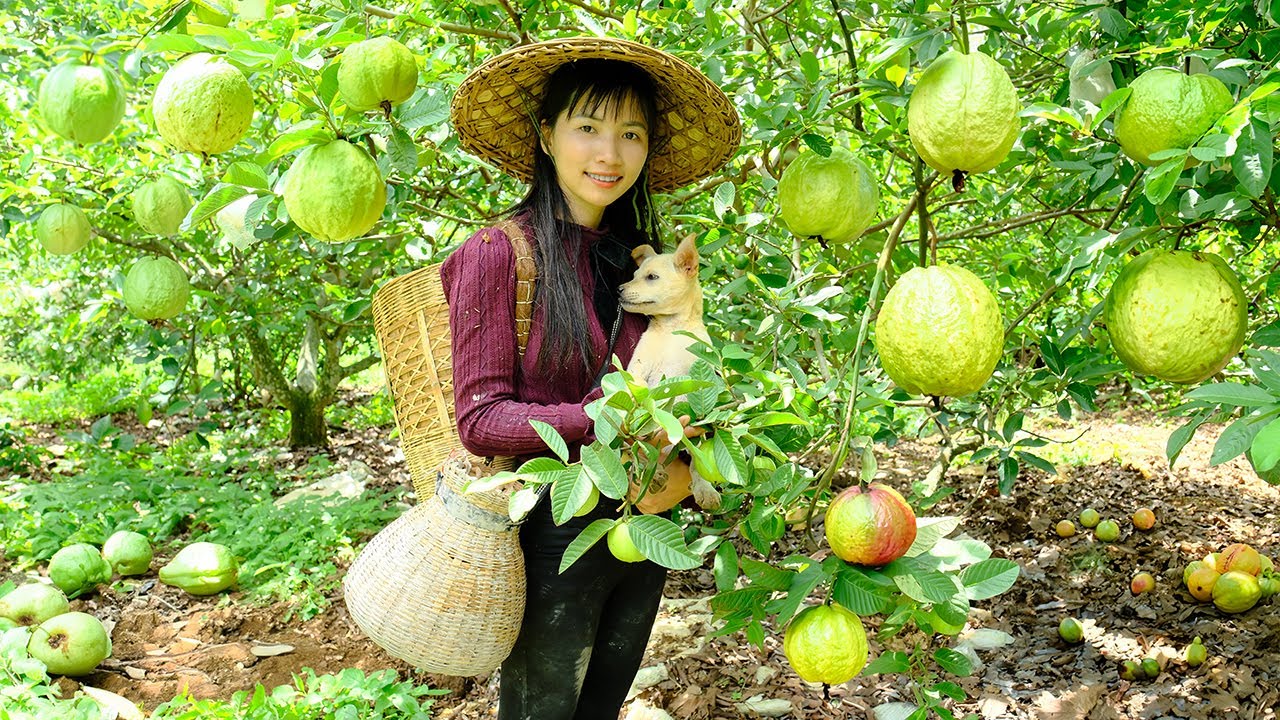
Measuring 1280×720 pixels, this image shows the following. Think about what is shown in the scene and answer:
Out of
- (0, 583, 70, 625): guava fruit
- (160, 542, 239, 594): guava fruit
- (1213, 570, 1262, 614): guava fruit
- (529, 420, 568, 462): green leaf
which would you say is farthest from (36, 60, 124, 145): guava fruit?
(1213, 570, 1262, 614): guava fruit

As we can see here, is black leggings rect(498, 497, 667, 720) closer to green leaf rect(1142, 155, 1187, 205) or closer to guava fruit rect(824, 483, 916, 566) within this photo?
guava fruit rect(824, 483, 916, 566)

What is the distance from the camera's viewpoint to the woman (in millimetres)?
1611

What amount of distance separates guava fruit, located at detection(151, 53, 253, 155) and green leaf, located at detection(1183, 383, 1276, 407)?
1178mm

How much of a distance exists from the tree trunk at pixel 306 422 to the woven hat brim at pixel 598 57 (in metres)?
4.15

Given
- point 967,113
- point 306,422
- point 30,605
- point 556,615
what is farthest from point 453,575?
point 306,422

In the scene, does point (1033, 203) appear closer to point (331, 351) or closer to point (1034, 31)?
point (1034, 31)

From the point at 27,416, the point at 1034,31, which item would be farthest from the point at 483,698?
the point at 27,416

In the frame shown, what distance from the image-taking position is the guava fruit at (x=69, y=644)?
9.65 ft

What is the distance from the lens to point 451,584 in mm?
1646

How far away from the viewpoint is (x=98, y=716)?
2303mm

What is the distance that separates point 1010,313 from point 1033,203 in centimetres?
45

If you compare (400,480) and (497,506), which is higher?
(497,506)

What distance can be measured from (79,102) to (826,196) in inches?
41.9

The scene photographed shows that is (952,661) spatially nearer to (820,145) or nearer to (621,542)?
(621,542)
